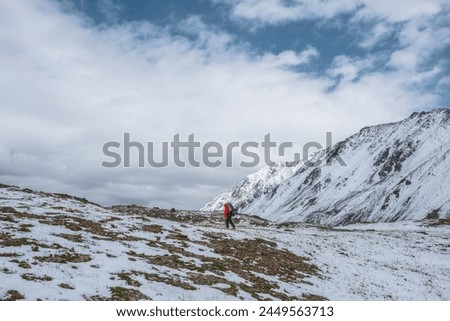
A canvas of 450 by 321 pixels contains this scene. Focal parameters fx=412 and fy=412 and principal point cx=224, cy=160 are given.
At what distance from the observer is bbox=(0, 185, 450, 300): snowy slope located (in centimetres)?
1625

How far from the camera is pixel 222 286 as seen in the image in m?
19.1

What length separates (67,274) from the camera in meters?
16.5

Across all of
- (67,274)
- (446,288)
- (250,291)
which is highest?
(67,274)

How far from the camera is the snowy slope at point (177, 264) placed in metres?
16.2

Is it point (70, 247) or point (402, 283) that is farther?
point (402, 283)

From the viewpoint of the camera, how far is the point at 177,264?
21688mm
